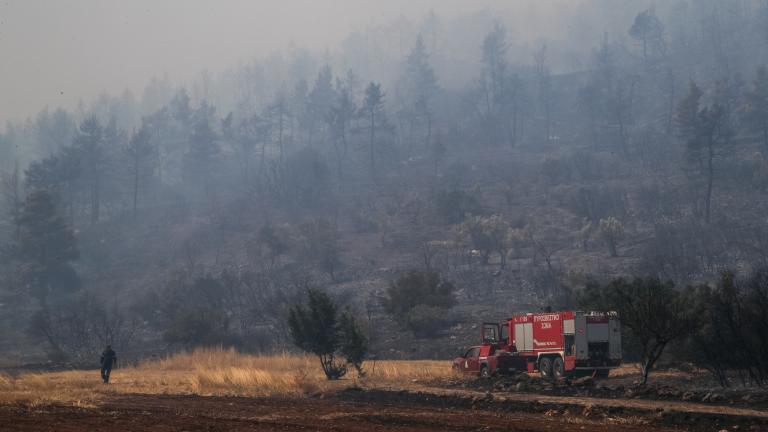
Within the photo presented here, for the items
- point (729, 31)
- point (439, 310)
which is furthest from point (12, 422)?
point (729, 31)

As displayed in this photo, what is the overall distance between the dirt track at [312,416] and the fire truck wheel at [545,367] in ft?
21.2

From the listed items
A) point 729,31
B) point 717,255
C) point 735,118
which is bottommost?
point 717,255

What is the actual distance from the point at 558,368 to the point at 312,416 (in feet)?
41.6

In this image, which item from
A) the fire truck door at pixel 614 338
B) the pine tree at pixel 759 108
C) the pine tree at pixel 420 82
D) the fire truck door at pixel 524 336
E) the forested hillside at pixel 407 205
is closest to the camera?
the fire truck door at pixel 614 338

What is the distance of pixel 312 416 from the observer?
771 inches

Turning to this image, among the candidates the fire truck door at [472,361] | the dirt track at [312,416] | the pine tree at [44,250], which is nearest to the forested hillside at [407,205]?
the pine tree at [44,250]

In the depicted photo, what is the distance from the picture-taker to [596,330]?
2806cm

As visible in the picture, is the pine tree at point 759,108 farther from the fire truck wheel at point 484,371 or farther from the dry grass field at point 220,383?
the fire truck wheel at point 484,371

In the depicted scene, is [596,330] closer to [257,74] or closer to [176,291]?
[176,291]

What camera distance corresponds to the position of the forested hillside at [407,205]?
188 feet

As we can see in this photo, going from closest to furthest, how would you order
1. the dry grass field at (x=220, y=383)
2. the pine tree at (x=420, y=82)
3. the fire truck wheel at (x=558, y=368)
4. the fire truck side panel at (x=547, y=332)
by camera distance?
the dry grass field at (x=220, y=383)
the fire truck wheel at (x=558, y=368)
the fire truck side panel at (x=547, y=332)
the pine tree at (x=420, y=82)

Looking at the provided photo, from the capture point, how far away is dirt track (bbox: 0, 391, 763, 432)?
53.8 feet

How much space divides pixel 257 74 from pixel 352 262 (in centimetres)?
10485

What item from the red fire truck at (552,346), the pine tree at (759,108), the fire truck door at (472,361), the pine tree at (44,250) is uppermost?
the pine tree at (759,108)
